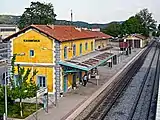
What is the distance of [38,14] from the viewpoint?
9281 cm

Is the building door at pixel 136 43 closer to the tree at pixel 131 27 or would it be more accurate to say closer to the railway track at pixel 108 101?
the tree at pixel 131 27

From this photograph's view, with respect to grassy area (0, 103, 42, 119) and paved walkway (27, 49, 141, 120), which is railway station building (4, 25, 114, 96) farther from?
grassy area (0, 103, 42, 119)

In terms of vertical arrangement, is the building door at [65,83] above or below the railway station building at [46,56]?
below

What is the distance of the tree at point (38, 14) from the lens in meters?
90.8

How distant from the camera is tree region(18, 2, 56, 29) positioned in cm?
9075

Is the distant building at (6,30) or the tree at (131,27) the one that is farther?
the tree at (131,27)

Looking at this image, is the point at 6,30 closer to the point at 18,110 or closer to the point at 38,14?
the point at 38,14

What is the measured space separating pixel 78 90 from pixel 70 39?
4851 millimetres

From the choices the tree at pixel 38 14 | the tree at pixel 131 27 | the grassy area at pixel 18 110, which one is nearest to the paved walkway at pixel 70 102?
the grassy area at pixel 18 110

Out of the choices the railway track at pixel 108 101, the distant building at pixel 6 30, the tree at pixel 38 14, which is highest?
the tree at pixel 38 14

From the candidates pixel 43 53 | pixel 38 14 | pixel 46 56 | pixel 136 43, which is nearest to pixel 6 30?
pixel 38 14

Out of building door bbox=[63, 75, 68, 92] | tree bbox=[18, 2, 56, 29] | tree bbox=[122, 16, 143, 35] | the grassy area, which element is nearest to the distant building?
tree bbox=[18, 2, 56, 29]

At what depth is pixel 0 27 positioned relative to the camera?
87.8 metres

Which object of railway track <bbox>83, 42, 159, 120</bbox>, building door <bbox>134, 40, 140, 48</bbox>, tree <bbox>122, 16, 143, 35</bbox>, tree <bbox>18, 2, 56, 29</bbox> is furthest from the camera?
tree <bbox>122, 16, 143, 35</bbox>
